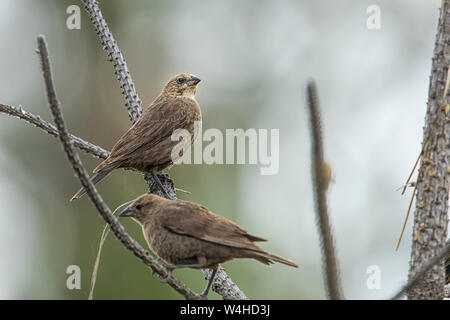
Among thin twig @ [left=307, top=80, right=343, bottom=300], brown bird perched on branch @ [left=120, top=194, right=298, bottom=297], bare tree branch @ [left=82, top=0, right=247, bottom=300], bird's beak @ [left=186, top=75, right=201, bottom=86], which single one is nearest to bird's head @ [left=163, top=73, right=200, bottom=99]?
bird's beak @ [left=186, top=75, right=201, bottom=86]

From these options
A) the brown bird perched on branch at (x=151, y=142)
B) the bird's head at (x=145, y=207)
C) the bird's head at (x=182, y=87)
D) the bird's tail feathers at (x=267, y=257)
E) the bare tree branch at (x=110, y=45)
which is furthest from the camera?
the bird's head at (x=182, y=87)

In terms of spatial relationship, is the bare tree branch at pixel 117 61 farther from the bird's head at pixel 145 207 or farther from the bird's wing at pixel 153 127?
the bird's head at pixel 145 207

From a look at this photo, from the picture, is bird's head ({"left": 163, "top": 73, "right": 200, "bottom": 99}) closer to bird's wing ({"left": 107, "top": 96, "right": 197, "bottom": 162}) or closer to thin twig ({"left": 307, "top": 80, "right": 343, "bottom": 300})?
bird's wing ({"left": 107, "top": 96, "right": 197, "bottom": 162})

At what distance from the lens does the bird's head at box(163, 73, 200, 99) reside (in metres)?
6.54

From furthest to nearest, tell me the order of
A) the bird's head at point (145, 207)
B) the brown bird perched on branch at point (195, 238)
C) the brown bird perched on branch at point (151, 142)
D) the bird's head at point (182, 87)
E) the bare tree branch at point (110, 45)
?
the bird's head at point (182, 87) → the brown bird perched on branch at point (151, 142) → the bare tree branch at point (110, 45) → the bird's head at point (145, 207) → the brown bird perched on branch at point (195, 238)

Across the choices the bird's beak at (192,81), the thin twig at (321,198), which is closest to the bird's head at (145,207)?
the thin twig at (321,198)

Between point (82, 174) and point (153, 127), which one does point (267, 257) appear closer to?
point (82, 174)

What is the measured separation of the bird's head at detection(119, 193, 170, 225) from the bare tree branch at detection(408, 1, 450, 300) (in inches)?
69.7

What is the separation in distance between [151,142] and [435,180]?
3.13 m

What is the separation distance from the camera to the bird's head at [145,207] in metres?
3.98

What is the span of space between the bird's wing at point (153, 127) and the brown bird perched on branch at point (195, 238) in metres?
1.48

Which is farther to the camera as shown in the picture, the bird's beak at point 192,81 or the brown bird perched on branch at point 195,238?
the bird's beak at point 192,81
